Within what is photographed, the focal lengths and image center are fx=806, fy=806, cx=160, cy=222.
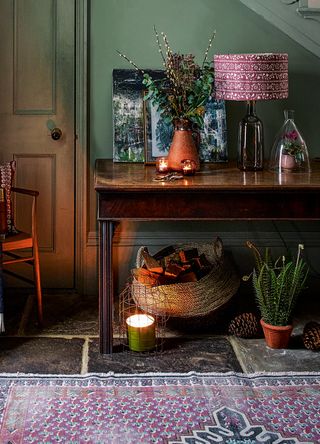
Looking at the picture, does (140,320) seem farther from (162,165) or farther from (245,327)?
(162,165)

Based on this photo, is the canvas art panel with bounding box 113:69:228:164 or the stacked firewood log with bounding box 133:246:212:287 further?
the canvas art panel with bounding box 113:69:228:164

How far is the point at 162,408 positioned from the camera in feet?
11.2

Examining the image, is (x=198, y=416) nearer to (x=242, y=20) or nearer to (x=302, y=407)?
(x=302, y=407)

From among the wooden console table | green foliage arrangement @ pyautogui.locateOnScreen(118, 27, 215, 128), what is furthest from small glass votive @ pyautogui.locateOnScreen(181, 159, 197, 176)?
green foliage arrangement @ pyautogui.locateOnScreen(118, 27, 215, 128)

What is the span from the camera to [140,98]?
469 cm

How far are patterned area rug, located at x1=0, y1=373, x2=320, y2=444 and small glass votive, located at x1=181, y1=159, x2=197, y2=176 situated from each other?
39.9 inches

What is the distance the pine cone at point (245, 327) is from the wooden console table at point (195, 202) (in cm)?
67

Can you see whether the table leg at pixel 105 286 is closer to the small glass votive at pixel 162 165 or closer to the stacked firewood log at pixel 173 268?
the stacked firewood log at pixel 173 268

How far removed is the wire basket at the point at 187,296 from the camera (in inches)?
164

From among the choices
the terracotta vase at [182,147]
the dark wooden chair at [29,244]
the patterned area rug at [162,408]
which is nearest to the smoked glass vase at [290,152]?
the terracotta vase at [182,147]

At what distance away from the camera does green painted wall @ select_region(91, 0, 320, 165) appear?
4707mm

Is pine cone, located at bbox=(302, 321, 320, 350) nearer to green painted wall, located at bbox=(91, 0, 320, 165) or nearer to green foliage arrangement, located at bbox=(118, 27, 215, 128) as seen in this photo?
green foliage arrangement, located at bbox=(118, 27, 215, 128)

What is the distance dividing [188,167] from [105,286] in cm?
74

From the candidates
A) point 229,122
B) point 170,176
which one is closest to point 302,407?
point 170,176
